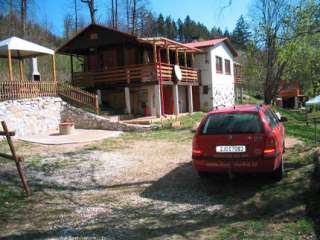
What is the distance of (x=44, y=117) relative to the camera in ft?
58.2

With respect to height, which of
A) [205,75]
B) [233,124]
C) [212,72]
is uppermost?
[212,72]

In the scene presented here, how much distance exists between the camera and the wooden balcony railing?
20750 mm

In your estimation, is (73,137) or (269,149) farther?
(73,137)

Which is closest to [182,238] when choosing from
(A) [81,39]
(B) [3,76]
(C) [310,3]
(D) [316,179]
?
(D) [316,179]

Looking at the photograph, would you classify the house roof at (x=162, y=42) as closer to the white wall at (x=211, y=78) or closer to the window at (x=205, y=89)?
the white wall at (x=211, y=78)

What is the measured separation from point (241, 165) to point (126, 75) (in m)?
15.5

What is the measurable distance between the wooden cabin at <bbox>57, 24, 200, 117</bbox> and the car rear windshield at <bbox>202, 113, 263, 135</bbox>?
13306mm

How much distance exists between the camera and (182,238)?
15.6ft

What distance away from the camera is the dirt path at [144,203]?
5.12 m

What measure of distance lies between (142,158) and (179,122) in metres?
8.00

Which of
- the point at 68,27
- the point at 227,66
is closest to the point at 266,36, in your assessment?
the point at 227,66

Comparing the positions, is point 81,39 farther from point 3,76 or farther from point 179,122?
point 179,122

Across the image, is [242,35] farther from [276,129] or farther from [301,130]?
[276,129]

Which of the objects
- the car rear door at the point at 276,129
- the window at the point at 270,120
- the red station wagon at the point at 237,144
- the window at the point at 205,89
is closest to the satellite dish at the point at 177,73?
the window at the point at 205,89
